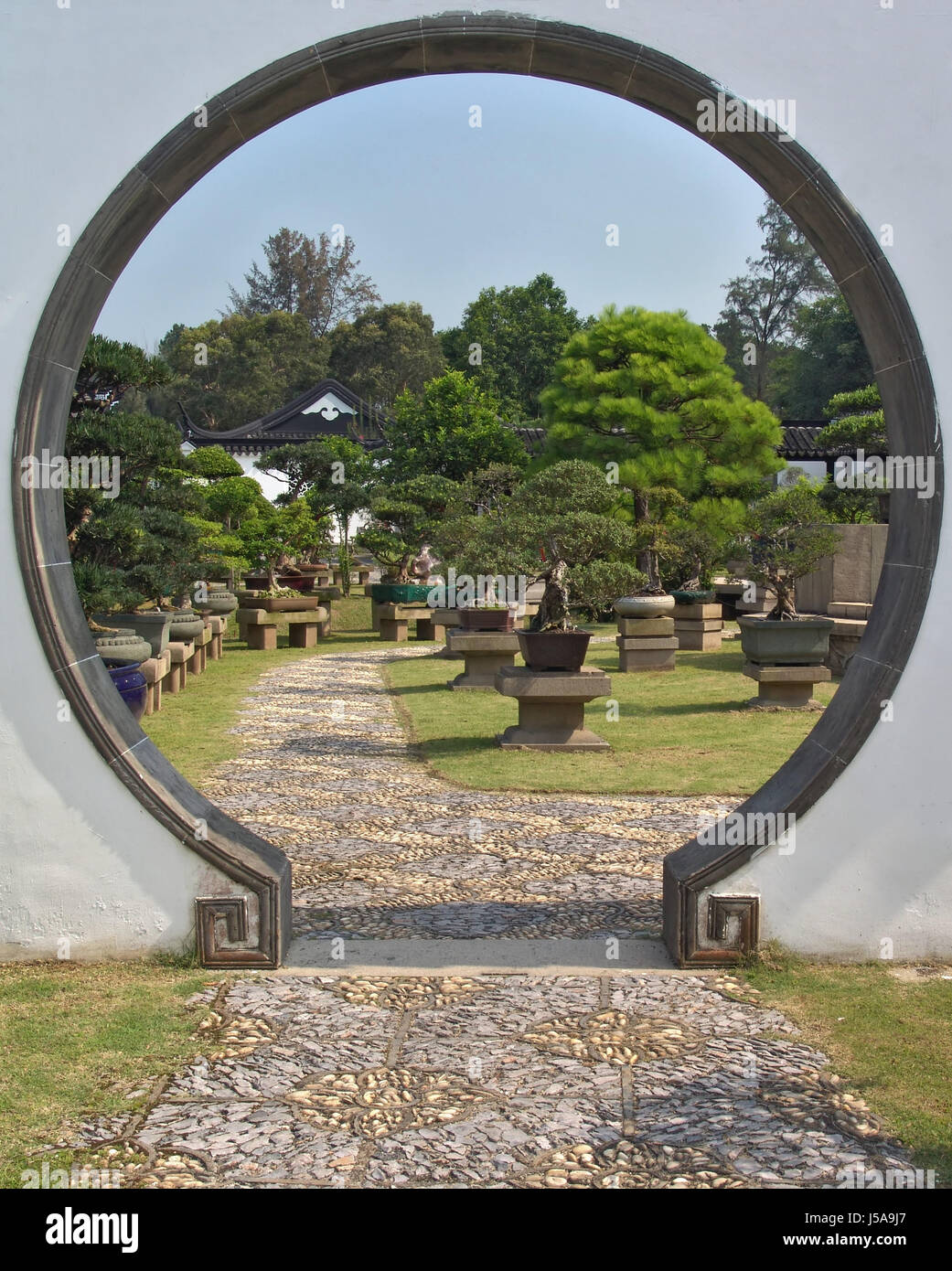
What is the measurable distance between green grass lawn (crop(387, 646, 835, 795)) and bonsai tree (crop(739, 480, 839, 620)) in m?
0.96

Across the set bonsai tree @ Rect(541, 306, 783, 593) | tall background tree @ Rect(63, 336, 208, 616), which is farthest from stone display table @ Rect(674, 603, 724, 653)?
tall background tree @ Rect(63, 336, 208, 616)

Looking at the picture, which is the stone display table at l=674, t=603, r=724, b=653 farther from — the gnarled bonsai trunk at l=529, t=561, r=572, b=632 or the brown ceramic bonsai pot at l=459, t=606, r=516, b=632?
the gnarled bonsai trunk at l=529, t=561, r=572, b=632

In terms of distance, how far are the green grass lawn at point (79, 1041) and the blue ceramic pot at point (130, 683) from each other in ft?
13.5

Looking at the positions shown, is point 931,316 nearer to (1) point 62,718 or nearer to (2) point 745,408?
(1) point 62,718

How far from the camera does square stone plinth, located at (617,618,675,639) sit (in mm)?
11758

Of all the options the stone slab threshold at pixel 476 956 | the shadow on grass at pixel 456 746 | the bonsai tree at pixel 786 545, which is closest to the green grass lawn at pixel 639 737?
the shadow on grass at pixel 456 746

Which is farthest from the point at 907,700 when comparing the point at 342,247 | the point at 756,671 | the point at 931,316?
the point at 342,247

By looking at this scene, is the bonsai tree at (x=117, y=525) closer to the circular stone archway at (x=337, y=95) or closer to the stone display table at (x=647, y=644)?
the circular stone archway at (x=337, y=95)

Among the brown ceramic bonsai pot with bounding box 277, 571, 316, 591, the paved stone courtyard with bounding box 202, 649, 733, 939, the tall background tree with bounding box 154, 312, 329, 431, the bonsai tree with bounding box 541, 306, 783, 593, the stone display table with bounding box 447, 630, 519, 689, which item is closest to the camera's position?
the paved stone courtyard with bounding box 202, 649, 733, 939

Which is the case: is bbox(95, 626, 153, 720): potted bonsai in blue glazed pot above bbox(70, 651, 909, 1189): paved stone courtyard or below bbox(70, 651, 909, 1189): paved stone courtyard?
above

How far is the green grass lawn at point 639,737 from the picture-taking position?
655 cm

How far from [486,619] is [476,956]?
21.0 feet

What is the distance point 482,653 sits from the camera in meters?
10.2

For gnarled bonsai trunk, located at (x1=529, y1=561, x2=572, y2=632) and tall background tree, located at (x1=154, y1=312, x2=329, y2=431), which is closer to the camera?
gnarled bonsai trunk, located at (x1=529, y1=561, x2=572, y2=632)
